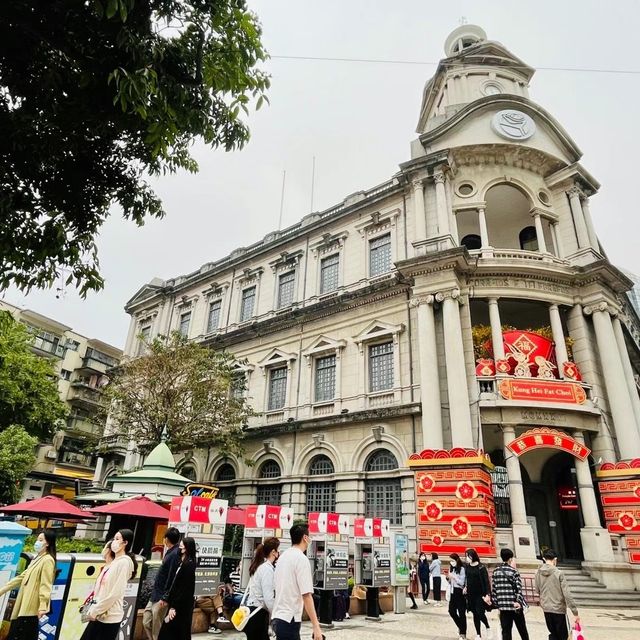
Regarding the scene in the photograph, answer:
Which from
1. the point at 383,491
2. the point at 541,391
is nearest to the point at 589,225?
the point at 541,391

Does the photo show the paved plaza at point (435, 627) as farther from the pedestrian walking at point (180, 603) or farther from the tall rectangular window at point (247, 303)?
the tall rectangular window at point (247, 303)

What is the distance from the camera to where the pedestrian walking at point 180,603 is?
5.22 meters

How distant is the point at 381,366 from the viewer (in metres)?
20.6

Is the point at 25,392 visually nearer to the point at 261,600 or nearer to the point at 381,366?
the point at 381,366

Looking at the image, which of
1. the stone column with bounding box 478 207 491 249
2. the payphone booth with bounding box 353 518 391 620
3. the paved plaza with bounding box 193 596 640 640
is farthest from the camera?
the stone column with bounding box 478 207 491 249

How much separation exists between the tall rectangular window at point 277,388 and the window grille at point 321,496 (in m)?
4.58

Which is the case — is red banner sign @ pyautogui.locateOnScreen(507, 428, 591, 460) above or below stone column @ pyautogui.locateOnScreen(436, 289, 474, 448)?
below

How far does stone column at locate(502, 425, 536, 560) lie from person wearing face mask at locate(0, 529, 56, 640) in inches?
540

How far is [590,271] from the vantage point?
19125 mm

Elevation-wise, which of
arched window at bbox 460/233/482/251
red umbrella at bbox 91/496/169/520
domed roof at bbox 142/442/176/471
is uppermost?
arched window at bbox 460/233/482/251

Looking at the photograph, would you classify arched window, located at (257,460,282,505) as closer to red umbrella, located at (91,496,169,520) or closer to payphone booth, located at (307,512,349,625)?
red umbrella, located at (91,496,169,520)

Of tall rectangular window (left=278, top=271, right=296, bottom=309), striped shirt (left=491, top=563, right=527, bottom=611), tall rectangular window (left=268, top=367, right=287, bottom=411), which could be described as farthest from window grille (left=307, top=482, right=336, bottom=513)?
striped shirt (left=491, top=563, right=527, bottom=611)

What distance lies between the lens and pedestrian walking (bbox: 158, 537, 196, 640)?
522cm

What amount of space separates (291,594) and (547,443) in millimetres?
14428
